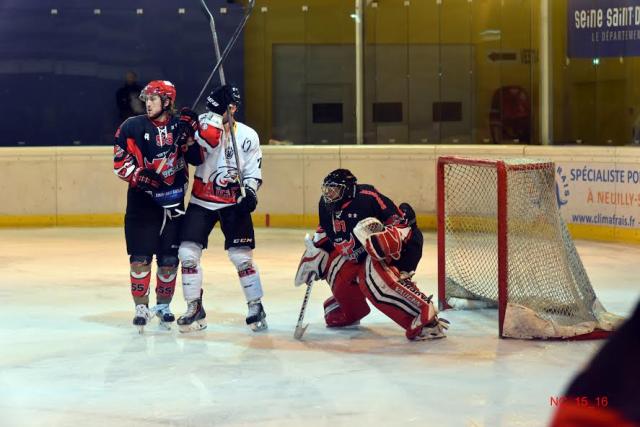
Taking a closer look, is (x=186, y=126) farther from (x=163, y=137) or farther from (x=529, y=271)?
(x=529, y=271)

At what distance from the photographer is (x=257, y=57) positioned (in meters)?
11.4

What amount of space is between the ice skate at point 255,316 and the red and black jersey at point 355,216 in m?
0.51

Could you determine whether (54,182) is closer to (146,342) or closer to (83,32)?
(83,32)

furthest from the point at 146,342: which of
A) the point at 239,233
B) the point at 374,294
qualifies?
the point at 374,294

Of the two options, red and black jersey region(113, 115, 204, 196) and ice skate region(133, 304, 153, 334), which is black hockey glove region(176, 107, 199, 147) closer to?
red and black jersey region(113, 115, 204, 196)

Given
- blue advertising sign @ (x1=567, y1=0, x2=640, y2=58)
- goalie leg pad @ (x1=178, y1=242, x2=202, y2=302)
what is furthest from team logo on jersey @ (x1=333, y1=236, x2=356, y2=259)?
blue advertising sign @ (x1=567, y1=0, x2=640, y2=58)

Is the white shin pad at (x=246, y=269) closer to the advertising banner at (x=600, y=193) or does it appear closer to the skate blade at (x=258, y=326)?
the skate blade at (x=258, y=326)

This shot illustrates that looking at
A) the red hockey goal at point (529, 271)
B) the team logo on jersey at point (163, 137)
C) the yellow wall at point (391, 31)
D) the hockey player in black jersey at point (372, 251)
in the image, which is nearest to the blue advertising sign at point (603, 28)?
the yellow wall at point (391, 31)

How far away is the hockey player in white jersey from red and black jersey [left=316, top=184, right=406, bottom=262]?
1.39ft

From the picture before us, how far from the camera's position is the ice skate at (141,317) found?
17.6ft

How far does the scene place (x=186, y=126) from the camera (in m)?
5.33

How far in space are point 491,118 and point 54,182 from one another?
14.1ft

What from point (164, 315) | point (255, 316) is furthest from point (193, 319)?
point (255, 316)

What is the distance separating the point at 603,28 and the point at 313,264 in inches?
216
